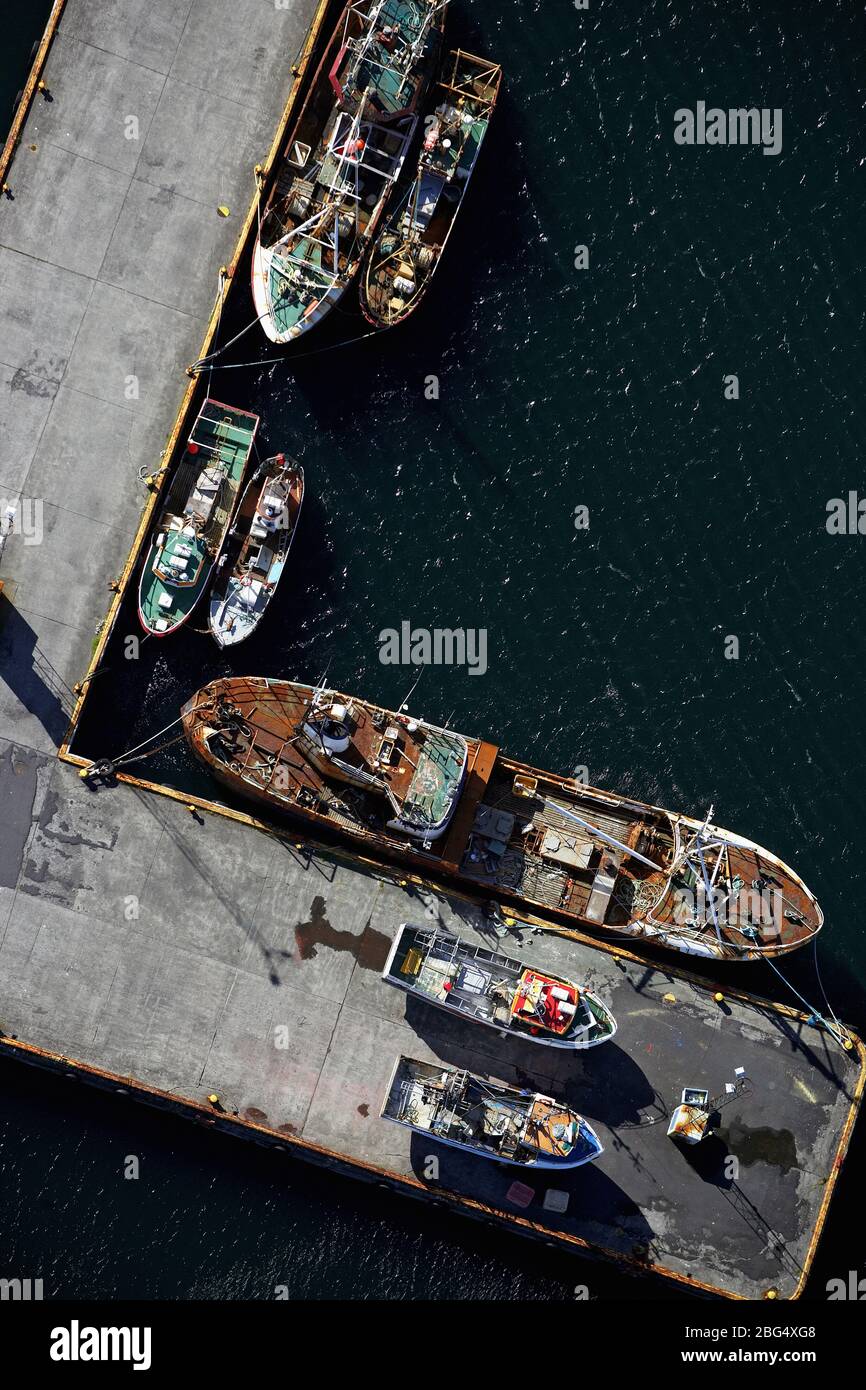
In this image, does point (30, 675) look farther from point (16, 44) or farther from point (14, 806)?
point (16, 44)

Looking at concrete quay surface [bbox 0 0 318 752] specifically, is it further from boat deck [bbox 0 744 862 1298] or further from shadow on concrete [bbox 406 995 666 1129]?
shadow on concrete [bbox 406 995 666 1129]

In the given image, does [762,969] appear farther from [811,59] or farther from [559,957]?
[811,59]

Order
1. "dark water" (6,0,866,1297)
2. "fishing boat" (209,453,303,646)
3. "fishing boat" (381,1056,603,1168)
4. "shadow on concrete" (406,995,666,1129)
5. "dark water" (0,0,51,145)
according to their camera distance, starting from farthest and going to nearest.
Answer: "dark water" (6,0,866,1297) < "dark water" (0,0,51,145) < "fishing boat" (209,453,303,646) < "shadow on concrete" (406,995,666,1129) < "fishing boat" (381,1056,603,1168)

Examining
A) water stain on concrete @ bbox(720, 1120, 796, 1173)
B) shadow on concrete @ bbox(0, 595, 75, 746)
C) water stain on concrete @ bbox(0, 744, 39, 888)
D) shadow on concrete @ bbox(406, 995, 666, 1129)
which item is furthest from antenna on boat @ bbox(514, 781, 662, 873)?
water stain on concrete @ bbox(0, 744, 39, 888)

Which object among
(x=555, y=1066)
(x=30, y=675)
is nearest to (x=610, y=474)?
(x=555, y=1066)
